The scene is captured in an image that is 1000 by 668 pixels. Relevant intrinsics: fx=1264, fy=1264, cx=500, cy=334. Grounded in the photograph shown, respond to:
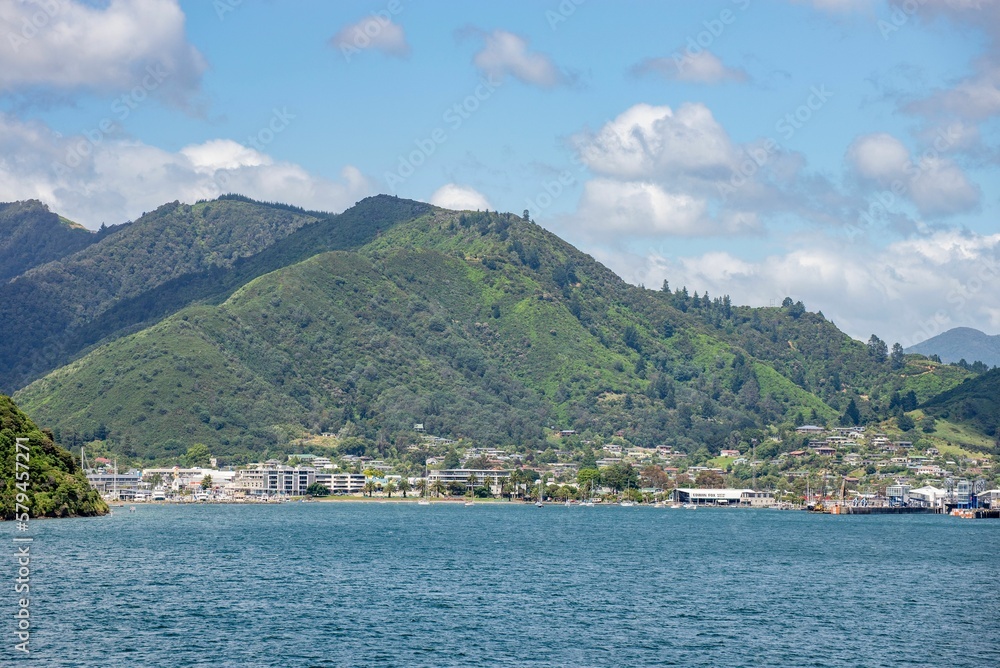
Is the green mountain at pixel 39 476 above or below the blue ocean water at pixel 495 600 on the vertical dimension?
above

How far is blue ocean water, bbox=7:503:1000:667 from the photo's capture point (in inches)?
2237

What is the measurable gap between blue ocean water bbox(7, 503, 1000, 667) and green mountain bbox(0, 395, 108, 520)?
4.42m

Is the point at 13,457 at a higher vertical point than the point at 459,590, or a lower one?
higher

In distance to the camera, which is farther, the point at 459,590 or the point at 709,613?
the point at 459,590

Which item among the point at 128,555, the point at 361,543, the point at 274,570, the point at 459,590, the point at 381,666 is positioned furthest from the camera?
the point at 361,543

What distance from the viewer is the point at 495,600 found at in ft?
244

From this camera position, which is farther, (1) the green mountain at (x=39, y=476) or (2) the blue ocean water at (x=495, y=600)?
(1) the green mountain at (x=39, y=476)

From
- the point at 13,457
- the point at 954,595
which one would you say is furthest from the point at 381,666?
the point at 13,457

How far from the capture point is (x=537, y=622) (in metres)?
65.7

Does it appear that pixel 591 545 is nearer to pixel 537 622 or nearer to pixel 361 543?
pixel 361 543

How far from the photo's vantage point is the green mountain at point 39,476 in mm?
120312

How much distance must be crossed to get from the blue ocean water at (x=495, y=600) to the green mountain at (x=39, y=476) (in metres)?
4.42

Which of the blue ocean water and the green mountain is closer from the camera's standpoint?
the blue ocean water

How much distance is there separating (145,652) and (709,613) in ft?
102
